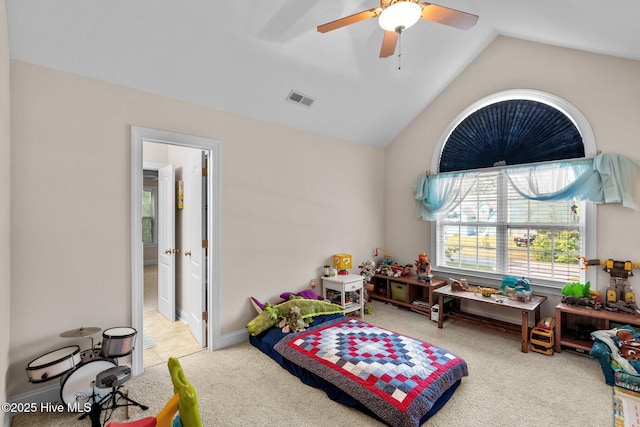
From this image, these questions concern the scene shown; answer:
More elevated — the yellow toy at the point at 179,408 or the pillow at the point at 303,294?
the yellow toy at the point at 179,408

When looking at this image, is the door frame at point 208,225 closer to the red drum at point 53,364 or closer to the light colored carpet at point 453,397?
the light colored carpet at point 453,397

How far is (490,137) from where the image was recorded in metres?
3.94

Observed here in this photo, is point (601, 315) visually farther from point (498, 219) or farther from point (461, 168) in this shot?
point (461, 168)

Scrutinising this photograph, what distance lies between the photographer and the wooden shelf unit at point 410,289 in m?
4.04

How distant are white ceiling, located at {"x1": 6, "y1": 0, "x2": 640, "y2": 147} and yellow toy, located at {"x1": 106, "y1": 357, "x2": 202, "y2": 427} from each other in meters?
2.31

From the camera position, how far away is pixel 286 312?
127 inches

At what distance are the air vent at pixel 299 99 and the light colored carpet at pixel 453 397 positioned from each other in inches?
107

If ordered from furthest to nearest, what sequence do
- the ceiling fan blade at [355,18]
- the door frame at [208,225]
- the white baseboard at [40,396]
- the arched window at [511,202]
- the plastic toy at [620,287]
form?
the arched window at [511,202] < the plastic toy at [620,287] < the door frame at [208,225] < the white baseboard at [40,396] < the ceiling fan blade at [355,18]

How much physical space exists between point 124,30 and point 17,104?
90 cm

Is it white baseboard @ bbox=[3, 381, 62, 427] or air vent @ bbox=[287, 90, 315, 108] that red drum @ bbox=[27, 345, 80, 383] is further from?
air vent @ bbox=[287, 90, 315, 108]

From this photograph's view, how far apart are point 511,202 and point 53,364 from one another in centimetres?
470

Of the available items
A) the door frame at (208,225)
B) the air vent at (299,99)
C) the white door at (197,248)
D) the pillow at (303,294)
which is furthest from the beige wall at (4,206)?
the pillow at (303,294)

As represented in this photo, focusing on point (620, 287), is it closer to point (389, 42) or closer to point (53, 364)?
point (389, 42)

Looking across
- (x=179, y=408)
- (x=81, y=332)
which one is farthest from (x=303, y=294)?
(x=179, y=408)
